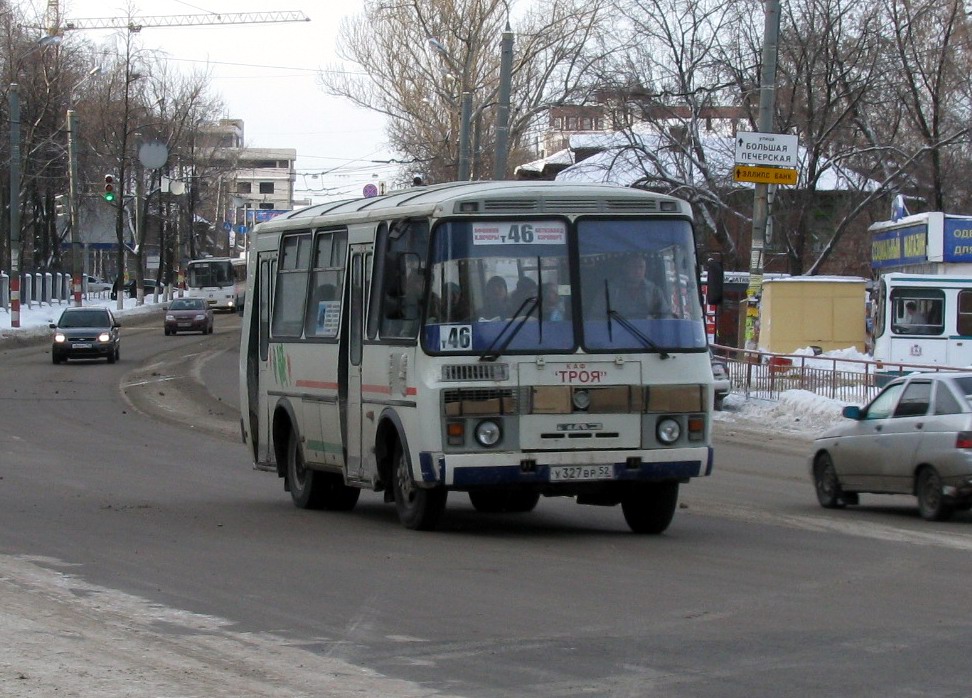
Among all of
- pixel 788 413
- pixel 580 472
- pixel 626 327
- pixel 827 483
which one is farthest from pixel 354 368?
pixel 788 413

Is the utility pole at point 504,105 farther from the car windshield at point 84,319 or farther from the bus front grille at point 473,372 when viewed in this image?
the bus front grille at point 473,372

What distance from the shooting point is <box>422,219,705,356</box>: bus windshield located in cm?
1160

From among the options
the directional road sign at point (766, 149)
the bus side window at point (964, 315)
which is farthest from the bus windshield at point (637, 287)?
the bus side window at point (964, 315)

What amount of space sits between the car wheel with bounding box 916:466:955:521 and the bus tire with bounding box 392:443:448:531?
5002mm

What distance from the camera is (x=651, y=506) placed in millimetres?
12594

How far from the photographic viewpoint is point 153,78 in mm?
90875

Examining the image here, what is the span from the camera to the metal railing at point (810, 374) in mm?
26469

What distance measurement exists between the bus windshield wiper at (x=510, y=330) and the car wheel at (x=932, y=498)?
4.96 m

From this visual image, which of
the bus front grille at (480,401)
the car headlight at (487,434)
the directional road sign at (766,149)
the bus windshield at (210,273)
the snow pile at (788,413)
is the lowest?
the snow pile at (788,413)

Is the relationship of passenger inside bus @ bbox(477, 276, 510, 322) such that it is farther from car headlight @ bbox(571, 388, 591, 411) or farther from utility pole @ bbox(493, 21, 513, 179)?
utility pole @ bbox(493, 21, 513, 179)

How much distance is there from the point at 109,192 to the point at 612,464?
4957 cm

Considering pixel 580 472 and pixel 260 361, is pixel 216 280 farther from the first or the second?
pixel 580 472

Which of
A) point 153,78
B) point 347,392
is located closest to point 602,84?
point 347,392

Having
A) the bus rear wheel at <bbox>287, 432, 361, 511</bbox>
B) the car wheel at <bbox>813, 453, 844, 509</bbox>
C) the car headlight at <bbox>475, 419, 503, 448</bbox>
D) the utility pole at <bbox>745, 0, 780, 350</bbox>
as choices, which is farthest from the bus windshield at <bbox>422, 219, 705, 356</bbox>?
the utility pole at <bbox>745, 0, 780, 350</bbox>
